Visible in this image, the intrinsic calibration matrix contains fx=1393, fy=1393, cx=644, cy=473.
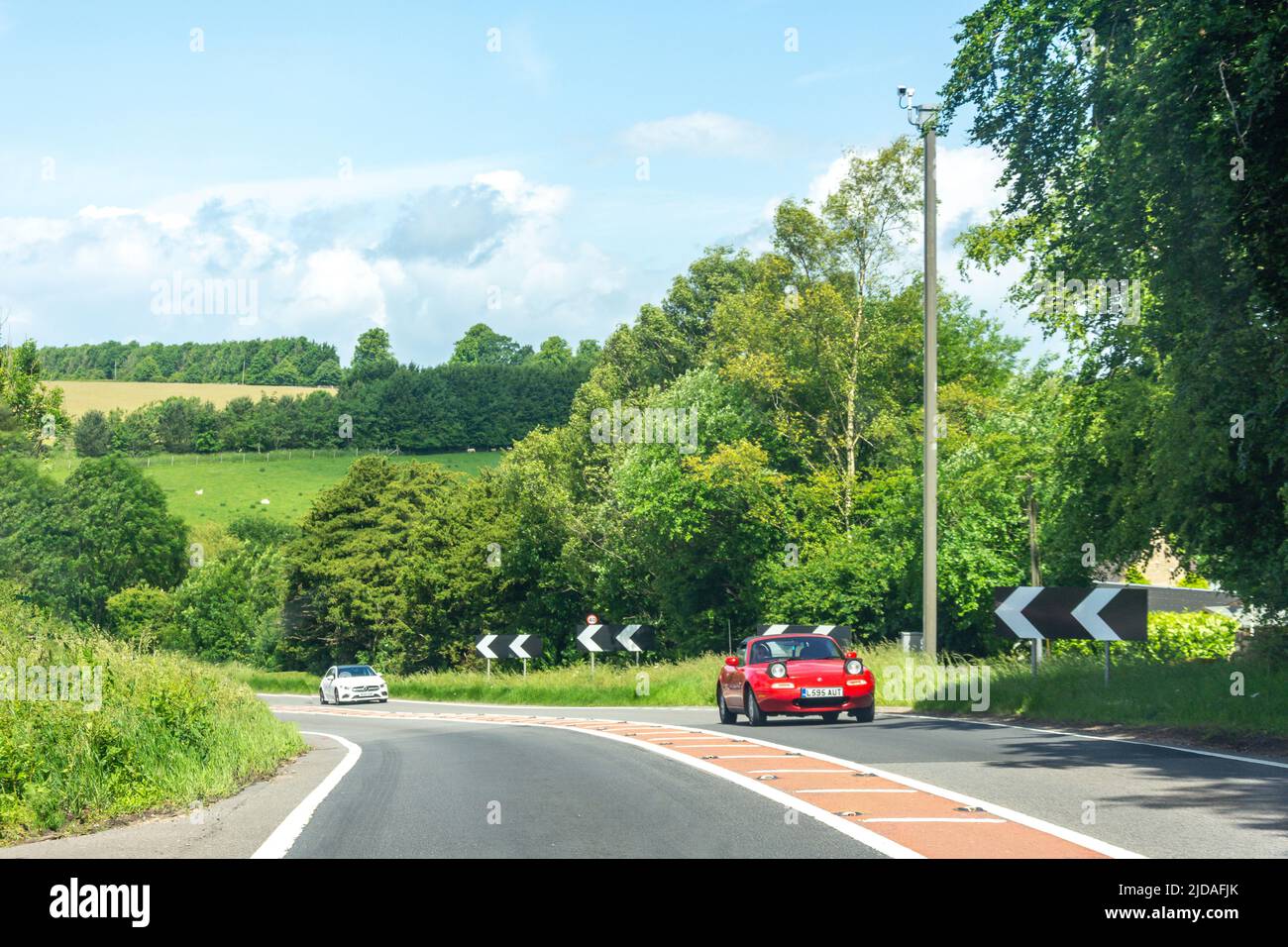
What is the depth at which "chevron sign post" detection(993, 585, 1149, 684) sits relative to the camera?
2050cm

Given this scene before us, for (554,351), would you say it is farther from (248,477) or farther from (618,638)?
(618,638)

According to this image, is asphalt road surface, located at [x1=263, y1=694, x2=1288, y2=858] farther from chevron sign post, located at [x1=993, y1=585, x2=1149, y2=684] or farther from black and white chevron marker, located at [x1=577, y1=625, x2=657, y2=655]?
black and white chevron marker, located at [x1=577, y1=625, x2=657, y2=655]

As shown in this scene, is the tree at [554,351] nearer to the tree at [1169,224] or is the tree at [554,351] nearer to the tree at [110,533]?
the tree at [110,533]

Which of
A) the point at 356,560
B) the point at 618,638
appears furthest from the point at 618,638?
the point at 356,560

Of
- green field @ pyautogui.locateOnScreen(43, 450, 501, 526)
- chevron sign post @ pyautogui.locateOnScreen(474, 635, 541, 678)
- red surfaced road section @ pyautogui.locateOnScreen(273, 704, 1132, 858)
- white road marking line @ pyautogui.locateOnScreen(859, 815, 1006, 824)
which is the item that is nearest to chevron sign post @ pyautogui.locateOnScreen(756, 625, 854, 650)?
red surfaced road section @ pyautogui.locateOnScreen(273, 704, 1132, 858)

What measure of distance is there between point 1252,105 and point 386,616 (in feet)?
216

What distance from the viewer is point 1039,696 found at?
22.0 meters

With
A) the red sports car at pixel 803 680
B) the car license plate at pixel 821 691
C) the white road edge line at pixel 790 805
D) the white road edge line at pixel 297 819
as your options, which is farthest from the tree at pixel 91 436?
the white road edge line at pixel 297 819

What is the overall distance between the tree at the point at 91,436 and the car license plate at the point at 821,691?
4330 inches

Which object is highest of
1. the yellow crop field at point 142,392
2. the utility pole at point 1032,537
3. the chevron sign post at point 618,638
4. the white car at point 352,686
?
the yellow crop field at point 142,392

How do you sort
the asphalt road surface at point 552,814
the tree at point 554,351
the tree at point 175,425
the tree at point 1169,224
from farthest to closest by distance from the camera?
the tree at point 554,351
the tree at point 175,425
the tree at point 1169,224
the asphalt road surface at point 552,814

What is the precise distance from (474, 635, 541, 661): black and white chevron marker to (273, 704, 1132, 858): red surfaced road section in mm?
28991

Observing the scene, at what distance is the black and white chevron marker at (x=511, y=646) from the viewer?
1885 inches

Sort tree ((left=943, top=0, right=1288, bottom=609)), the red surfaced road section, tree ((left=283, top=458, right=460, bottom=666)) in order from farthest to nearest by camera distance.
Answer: tree ((left=283, top=458, right=460, bottom=666))
tree ((left=943, top=0, right=1288, bottom=609))
the red surfaced road section
